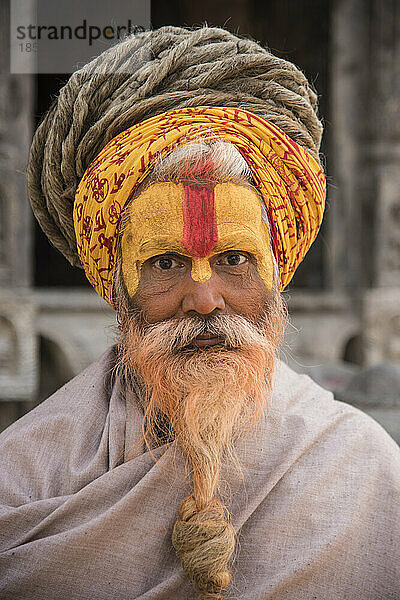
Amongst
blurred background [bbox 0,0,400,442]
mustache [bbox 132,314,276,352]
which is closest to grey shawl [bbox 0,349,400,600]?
mustache [bbox 132,314,276,352]

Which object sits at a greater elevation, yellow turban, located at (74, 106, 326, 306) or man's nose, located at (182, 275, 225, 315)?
yellow turban, located at (74, 106, 326, 306)

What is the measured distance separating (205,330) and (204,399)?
166 millimetres

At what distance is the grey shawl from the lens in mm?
1820

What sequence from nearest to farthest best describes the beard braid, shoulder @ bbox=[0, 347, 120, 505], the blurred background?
the beard braid < shoulder @ bbox=[0, 347, 120, 505] < the blurred background

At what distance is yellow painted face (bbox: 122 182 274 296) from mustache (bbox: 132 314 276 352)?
10 centimetres

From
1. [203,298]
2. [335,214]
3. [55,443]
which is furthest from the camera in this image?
[335,214]

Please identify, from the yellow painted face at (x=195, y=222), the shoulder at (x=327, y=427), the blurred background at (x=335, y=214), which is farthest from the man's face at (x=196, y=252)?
the blurred background at (x=335, y=214)

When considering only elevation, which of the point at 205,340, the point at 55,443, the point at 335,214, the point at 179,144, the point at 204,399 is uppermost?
the point at 335,214

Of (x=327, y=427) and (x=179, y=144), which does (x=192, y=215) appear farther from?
(x=327, y=427)

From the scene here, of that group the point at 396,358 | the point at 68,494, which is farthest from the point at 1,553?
the point at 396,358

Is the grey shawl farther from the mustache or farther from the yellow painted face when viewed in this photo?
the yellow painted face

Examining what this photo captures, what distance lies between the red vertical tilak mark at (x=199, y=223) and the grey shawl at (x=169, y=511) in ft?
1.45

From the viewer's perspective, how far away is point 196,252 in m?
1.81

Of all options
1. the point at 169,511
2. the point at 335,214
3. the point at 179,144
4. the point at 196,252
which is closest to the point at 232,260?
the point at 196,252
